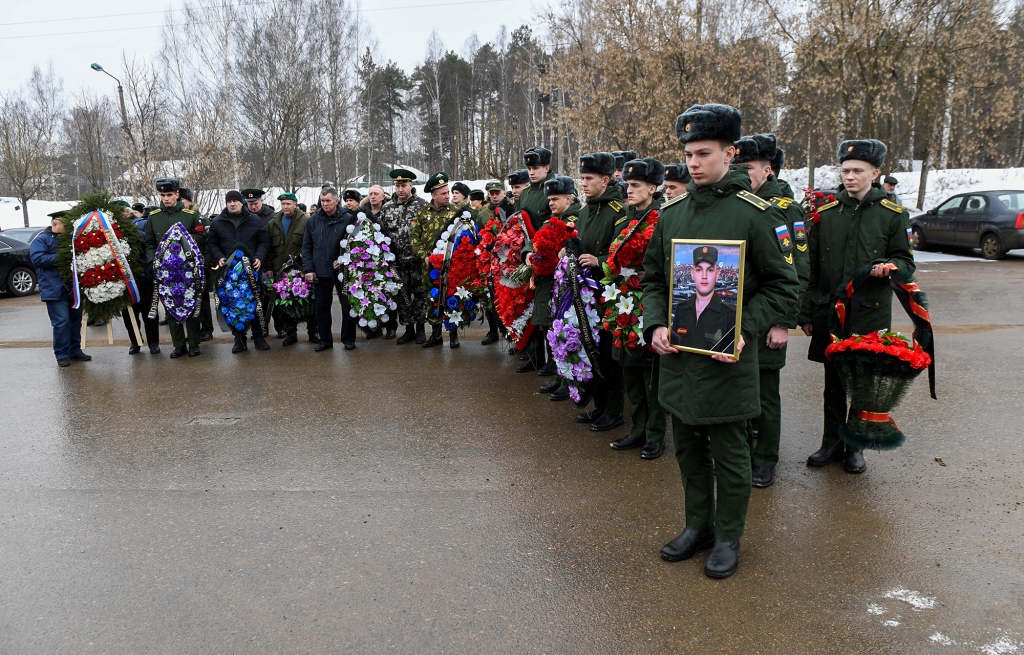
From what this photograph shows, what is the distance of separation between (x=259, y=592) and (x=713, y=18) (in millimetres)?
20878

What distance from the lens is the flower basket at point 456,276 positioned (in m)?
8.64

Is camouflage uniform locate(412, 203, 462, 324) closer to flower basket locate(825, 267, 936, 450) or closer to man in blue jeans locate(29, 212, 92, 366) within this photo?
man in blue jeans locate(29, 212, 92, 366)

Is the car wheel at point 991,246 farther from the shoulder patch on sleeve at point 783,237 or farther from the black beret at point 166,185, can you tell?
the black beret at point 166,185

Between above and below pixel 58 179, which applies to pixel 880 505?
below

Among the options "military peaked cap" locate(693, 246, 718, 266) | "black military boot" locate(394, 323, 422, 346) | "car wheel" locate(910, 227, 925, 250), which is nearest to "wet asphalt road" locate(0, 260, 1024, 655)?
"military peaked cap" locate(693, 246, 718, 266)

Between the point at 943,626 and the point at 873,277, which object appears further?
the point at 873,277

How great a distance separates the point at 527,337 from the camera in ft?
23.2

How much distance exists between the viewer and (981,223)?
57.2 ft

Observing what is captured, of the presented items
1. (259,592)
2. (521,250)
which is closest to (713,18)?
(521,250)

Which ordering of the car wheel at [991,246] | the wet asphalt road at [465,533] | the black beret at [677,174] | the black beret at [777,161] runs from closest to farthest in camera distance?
the wet asphalt road at [465,533] < the black beret at [777,161] < the black beret at [677,174] < the car wheel at [991,246]

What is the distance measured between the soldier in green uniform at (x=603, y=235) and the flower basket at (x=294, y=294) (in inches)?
197

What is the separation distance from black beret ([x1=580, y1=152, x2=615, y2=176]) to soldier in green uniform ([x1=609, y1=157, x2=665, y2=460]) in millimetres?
404

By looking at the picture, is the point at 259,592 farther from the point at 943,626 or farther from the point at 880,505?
the point at 880,505

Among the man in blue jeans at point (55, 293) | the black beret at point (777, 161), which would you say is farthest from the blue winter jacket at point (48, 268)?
the black beret at point (777, 161)
